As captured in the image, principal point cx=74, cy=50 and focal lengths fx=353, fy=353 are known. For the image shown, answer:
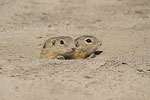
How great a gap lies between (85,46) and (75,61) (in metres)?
1.06

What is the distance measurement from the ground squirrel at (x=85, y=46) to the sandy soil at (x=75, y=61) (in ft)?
0.72

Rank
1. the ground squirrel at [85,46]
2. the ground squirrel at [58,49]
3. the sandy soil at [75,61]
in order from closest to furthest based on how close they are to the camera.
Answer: the sandy soil at [75,61] < the ground squirrel at [58,49] < the ground squirrel at [85,46]

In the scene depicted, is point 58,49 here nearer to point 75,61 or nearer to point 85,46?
point 85,46

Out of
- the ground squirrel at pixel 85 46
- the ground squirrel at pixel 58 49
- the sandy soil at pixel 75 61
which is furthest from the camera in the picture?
the ground squirrel at pixel 85 46

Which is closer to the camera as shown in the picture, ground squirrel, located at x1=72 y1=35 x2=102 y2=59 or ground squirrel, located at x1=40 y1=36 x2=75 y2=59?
ground squirrel, located at x1=40 y1=36 x2=75 y2=59

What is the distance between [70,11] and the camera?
9.99 meters

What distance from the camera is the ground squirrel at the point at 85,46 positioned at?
6.41 m

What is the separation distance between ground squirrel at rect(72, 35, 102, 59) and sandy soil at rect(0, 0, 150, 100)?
8.6 inches

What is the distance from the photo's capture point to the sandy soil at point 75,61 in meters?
4.49

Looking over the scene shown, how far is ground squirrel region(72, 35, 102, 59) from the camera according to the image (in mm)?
6410

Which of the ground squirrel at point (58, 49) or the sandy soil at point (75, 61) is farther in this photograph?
the ground squirrel at point (58, 49)

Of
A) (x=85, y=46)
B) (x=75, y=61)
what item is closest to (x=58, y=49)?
(x=85, y=46)

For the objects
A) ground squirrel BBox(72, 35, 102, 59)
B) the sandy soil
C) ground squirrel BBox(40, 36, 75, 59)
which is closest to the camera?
the sandy soil

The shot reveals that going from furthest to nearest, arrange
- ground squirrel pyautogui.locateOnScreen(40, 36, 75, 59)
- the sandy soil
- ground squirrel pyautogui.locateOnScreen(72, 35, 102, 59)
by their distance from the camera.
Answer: ground squirrel pyautogui.locateOnScreen(72, 35, 102, 59) < ground squirrel pyautogui.locateOnScreen(40, 36, 75, 59) < the sandy soil
